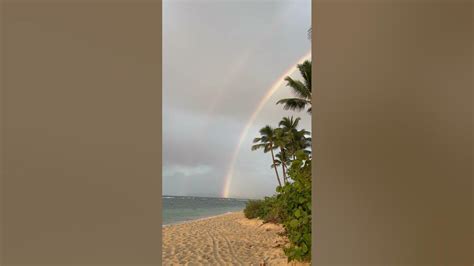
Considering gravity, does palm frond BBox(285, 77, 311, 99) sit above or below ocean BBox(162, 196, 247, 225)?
above

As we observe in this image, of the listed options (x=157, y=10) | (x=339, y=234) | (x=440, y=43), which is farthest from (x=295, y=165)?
(x=157, y=10)

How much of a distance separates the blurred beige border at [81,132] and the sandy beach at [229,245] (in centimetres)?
507

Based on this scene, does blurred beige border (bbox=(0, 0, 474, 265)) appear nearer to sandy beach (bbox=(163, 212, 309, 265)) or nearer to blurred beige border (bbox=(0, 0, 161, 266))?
blurred beige border (bbox=(0, 0, 161, 266))

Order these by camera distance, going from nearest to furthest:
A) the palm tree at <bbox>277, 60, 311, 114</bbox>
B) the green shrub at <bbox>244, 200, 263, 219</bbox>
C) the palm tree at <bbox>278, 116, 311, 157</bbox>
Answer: the palm tree at <bbox>277, 60, 311, 114</bbox> < the green shrub at <bbox>244, 200, 263, 219</bbox> < the palm tree at <bbox>278, 116, 311, 157</bbox>

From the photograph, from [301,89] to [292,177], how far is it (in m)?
5.48

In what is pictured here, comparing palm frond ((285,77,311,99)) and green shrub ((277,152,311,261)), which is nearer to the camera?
green shrub ((277,152,311,261))

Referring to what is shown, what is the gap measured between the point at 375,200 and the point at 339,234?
16 cm

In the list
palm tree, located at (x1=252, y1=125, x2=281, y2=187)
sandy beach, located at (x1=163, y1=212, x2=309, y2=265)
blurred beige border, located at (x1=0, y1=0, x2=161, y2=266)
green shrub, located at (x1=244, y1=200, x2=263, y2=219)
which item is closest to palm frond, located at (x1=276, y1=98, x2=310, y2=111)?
sandy beach, located at (x1=163, y1=212, x2=309, y2=265)

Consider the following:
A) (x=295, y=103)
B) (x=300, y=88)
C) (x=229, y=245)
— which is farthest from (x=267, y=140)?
(x=229, y=245)

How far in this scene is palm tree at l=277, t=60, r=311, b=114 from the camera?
8143mm

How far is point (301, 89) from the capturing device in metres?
8.57

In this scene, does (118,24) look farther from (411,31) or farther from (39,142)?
(411,31)

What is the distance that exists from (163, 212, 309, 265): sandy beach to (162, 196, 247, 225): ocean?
5074 millimetres

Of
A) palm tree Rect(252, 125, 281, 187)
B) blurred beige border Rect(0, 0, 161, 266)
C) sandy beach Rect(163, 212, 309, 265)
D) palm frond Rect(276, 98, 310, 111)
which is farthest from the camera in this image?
palm tree Rect(252, 125, 281, 187)
